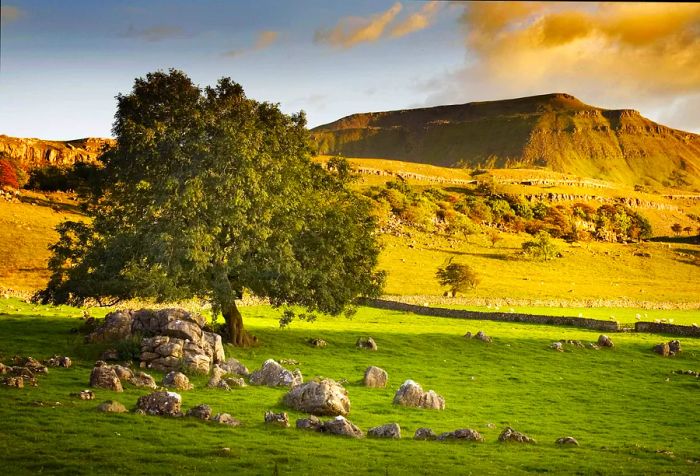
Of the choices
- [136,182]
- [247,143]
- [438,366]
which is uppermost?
[247,143]

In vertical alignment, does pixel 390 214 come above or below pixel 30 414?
above

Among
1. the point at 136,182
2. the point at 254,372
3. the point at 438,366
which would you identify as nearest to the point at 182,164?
the point at 136,182

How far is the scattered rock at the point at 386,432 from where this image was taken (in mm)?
23406

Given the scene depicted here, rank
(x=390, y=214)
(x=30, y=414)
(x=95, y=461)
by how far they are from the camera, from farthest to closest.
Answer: (x=390, y=214) < (x=30, y=414) < (x=95, y=461)

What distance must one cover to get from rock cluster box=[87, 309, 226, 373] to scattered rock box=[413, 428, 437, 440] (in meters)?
12.3

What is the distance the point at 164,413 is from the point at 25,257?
212 feet

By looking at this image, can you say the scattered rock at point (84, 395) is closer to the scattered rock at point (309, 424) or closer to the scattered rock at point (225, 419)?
the scattered rock at point (225, 419)

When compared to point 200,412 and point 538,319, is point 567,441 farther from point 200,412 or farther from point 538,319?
point 538,319

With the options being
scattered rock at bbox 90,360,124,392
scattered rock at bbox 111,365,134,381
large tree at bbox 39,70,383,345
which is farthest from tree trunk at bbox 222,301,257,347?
scattered rock at bbox 90,360,124,392

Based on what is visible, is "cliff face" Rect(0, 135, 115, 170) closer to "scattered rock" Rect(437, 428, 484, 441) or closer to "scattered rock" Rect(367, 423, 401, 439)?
"scattered rock" Rect(367, 423, 401, 439)

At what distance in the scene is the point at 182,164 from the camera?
39.9 m

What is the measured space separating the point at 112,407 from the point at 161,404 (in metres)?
1.53

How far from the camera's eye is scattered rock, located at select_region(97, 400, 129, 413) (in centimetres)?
2302

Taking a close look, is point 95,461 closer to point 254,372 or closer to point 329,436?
point 329,436
